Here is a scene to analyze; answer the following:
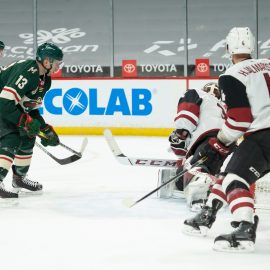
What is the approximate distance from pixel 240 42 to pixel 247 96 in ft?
0.76

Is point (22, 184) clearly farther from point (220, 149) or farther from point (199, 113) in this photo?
point (220, 149)

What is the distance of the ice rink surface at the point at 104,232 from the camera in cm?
220

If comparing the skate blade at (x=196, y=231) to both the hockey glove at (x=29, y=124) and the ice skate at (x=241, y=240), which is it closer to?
the ice skate at (x=241, y=240)

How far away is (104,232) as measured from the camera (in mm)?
2703

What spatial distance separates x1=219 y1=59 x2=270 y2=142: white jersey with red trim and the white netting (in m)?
0.85

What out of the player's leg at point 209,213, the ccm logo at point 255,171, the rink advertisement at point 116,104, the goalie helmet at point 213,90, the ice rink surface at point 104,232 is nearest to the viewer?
the ice rink surface at point 104,232

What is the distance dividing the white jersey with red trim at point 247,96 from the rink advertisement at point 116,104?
4727 millimetres

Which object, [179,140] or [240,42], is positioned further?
[179,140]

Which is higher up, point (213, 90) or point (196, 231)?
point (213, 90)

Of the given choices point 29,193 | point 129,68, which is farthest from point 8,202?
point 129,68

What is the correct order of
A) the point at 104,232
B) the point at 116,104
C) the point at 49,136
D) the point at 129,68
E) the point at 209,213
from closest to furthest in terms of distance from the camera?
the point at 209,213, the point at 104,232, the point at 49,136, the point at 116,104, the point at 129,68

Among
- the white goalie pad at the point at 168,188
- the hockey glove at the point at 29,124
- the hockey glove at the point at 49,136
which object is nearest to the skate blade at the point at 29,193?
the hockey glove at the point at 49,136

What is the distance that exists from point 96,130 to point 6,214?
413 cm

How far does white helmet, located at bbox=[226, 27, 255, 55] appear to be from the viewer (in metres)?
2.42
